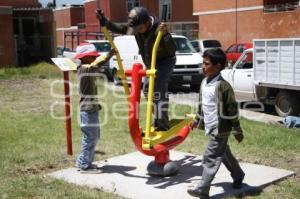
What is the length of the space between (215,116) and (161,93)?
1203mm

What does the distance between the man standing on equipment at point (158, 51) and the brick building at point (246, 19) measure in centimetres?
2470

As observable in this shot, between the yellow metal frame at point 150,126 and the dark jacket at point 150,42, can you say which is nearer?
the yellow metal frame at point 150,126

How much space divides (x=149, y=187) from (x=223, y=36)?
33535 mm

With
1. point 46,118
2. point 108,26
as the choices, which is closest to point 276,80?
point 46,118

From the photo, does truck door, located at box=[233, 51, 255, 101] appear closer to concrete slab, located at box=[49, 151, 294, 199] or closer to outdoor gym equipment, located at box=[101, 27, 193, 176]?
concrete slab, located at box=[49, 151, 294, 199]

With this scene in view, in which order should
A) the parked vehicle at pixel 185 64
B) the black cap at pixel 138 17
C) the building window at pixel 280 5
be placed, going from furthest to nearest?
1. the building window at pixel 280 5
2. the parked vehicle at pixel 185 64
3. the black cap at pixel 138 17

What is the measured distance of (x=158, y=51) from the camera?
21.0 ft

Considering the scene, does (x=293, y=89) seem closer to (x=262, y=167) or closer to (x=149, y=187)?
(x=262, y=167)

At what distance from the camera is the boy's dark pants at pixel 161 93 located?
21.2ft

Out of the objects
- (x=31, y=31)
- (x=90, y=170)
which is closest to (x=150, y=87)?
(x=90, y=170)

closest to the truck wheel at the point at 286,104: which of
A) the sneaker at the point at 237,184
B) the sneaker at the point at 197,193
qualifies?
the sneaker at the point at 237,184

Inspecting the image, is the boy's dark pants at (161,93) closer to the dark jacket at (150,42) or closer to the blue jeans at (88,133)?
the dark jacket at (150,42)

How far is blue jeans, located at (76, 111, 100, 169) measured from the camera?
670 centimetres

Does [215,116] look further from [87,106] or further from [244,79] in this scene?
[244,79]
